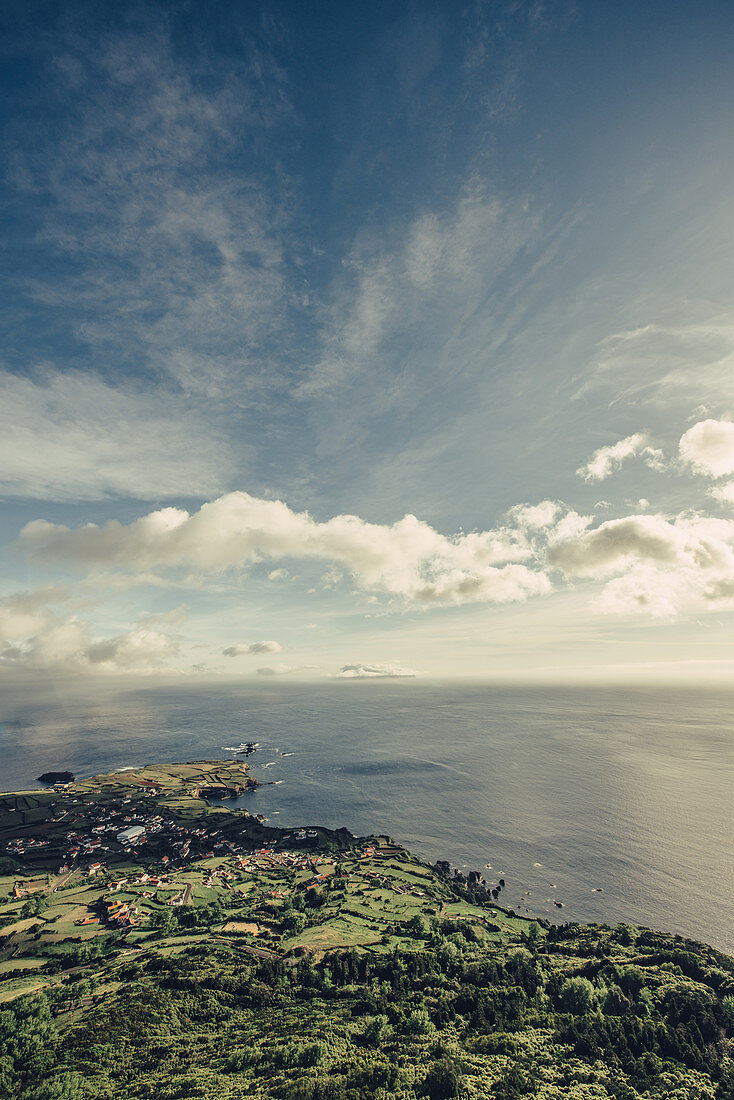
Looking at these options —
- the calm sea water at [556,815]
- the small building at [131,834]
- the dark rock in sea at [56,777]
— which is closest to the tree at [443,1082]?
the calm sea water at [556,815]

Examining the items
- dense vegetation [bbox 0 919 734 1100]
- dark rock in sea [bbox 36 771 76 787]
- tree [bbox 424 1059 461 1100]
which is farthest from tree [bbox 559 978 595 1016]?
dark rock in sea [bbox 36 771 76 787]

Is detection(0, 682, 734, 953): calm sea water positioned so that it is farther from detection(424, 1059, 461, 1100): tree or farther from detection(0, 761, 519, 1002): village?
detection(424, 1059, 461, 1100): tree

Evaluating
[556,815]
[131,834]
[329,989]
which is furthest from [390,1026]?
[556,815]

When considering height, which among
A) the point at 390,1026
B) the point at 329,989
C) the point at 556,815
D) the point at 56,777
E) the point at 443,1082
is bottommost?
the point at 56,777

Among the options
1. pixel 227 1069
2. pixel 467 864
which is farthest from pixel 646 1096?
pixel 467 864

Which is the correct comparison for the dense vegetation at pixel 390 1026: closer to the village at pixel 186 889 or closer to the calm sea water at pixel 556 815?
the village at pixel 186 889

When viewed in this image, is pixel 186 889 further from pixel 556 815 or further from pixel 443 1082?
pixel 556 815
